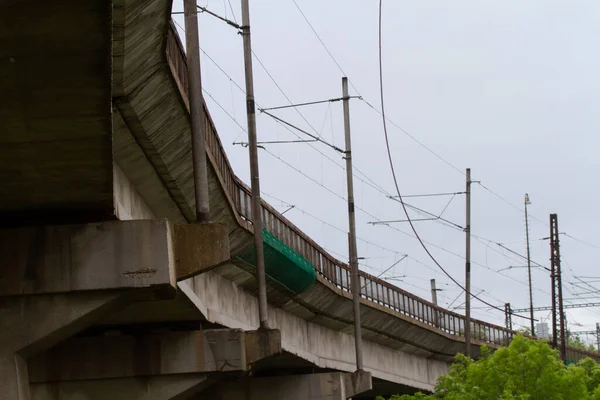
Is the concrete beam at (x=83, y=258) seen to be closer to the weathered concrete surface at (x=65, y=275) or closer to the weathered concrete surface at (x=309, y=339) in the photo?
the weathered concrete surface at (x=65, y=275)

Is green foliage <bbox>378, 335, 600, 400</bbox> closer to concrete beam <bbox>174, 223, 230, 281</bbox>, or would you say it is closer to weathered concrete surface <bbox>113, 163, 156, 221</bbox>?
weathered concrete surface <bbox>113, 163, 156, 221</bbox>

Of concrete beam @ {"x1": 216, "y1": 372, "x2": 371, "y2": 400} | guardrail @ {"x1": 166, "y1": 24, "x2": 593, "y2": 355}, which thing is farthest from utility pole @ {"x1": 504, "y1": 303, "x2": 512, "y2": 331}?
concrete beam @ {"x1": 216, "y1": 372, "x2": 371, "y2": 400}

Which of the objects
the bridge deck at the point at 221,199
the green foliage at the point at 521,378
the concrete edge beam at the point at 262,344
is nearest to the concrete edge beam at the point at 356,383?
the green foliage at the point at 521,378

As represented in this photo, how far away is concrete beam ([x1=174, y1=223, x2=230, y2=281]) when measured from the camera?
15086mm

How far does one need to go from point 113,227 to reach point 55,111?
12.7 feet

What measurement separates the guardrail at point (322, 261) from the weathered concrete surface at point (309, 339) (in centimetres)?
165

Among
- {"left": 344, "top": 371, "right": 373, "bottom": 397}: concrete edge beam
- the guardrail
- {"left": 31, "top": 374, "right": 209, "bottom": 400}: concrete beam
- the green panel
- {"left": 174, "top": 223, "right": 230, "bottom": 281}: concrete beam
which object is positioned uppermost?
the guardrail

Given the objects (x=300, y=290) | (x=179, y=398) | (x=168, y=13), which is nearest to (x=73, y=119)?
(x=168, y=13)

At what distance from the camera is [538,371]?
129ft

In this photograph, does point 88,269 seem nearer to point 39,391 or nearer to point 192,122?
point 192,122

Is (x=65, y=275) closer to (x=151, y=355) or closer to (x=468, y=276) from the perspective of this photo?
(x=151, y=355)

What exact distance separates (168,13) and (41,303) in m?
3.50

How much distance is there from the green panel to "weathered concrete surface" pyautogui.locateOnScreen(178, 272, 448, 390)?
778mm

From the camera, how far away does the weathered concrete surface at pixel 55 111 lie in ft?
28.8
